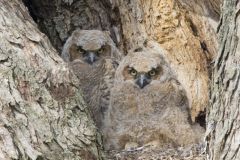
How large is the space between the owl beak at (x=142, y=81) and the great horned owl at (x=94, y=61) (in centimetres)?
41

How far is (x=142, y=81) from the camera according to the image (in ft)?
18.0

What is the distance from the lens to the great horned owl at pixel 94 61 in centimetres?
580

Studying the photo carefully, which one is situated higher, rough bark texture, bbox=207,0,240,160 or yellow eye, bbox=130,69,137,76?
rough bark texture, bbox=207,0,240,160

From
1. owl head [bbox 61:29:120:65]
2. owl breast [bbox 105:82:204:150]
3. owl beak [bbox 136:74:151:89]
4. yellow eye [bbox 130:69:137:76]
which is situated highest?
owl head [bbox 61:29:120:65]

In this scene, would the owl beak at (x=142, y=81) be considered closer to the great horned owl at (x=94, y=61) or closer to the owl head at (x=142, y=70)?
the owl head at (x=142, y=70)

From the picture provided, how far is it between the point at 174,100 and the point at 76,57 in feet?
4.27

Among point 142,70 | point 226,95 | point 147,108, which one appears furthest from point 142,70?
point 226,95

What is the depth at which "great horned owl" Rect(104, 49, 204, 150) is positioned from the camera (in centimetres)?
521

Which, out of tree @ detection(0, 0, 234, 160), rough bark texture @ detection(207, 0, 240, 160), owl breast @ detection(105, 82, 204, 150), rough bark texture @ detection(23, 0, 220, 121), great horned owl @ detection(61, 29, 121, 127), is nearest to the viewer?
rough bark texture @ detection(207, 0, 240, 160)

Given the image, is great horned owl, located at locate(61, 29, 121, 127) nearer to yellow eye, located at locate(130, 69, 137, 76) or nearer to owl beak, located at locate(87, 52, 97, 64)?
owl beak, located at locate(87, 52, 97, 64)

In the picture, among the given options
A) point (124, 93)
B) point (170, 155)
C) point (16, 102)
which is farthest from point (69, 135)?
point (124, 93)

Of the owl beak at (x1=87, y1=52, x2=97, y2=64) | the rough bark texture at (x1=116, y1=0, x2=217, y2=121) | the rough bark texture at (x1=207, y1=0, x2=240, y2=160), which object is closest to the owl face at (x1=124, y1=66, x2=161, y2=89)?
the rough bark texture at (x1=116, y1=0, x2=217, y2=121)

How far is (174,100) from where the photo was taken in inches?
216

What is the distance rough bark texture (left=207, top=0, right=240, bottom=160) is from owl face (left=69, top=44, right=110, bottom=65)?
287cm
